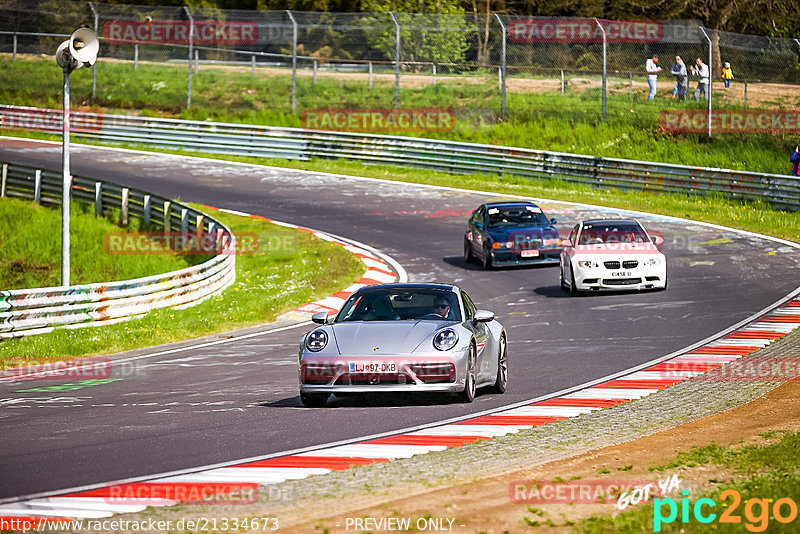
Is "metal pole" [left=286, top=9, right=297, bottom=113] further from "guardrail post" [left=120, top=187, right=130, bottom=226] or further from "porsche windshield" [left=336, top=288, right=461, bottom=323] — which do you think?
"porsche windshield" [left=336, top=288, right=461, bottom=323]

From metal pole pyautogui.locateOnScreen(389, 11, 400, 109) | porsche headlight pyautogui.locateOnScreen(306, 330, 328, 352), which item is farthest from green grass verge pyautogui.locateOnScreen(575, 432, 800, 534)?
metal pole pyautogui.locateOnScreen(389, 11, 400, 109)

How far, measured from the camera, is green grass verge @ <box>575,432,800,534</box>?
646cm

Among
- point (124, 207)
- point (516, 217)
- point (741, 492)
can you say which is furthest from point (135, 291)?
point (741, 492)

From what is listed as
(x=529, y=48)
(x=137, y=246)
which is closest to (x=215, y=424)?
(x=137, y=246)

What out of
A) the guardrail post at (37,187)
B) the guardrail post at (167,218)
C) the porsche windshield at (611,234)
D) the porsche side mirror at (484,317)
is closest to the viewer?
A: the porsche side mirror at (484,317)

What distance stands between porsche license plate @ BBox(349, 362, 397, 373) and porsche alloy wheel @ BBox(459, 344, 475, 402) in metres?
0.81

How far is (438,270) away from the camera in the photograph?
23969 millimetres

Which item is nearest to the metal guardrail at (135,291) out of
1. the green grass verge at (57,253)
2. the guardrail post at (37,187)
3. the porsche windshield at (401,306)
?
the green grass verge at (57,253)

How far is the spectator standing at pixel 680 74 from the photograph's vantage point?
35.5 metres

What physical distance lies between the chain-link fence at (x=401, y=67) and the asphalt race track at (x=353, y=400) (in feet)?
19.9

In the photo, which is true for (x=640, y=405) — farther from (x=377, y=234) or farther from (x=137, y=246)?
(x=137, y=246)

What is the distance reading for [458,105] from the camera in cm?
4078

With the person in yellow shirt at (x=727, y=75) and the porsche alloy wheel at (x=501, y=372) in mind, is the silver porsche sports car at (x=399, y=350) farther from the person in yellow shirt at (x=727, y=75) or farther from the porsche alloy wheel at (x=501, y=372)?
the person in yellow shirt at (x=727, y=75)

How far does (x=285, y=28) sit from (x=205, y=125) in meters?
4.70
